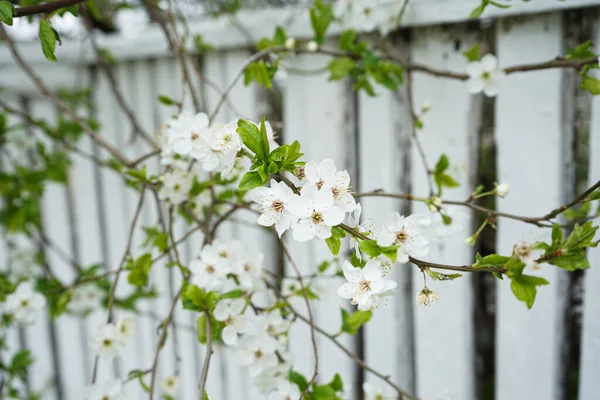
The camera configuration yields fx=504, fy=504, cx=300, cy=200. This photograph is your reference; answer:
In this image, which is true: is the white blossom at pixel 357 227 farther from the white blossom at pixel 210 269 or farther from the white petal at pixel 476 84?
the white petal at pixel 476 84

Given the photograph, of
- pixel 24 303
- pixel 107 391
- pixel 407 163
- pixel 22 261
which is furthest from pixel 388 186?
pixel 22 261

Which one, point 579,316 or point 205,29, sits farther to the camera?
point 205,29

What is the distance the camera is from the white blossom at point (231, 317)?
771 millimetres

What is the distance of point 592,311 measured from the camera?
0.97m

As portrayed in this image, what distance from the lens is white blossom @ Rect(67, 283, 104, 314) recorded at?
1.33m

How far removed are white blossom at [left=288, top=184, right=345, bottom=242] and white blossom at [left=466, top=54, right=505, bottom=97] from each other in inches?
20.4

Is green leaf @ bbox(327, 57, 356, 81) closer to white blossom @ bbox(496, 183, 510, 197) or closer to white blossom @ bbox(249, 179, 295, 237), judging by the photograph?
white blossom @ bbox(496, 183, 510, 197)

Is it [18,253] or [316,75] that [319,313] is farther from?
[18,253]

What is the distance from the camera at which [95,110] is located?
1597mm

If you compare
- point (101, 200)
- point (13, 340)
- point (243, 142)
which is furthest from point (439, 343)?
point (13, 340)

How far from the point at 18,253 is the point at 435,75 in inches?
50.9

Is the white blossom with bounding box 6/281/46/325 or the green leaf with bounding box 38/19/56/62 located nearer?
the green leaf with bounding box 38/19/56/62

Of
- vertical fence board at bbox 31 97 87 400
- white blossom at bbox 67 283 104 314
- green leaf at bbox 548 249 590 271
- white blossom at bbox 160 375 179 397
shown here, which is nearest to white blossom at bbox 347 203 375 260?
green leaf at bbox 548 249 590 271

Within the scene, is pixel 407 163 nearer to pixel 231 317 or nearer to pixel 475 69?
pixel 475 69
